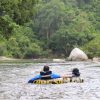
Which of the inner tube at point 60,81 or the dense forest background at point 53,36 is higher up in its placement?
the dense forest background at point 53,36

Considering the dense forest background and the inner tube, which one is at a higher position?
the dense forest background

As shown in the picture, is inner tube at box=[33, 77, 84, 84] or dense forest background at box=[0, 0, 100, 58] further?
dense forest background at box=[0, 0, 100, 58]

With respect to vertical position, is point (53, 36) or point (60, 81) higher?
point (53, 36)

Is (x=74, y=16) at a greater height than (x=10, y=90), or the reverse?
(x=74, y=16)

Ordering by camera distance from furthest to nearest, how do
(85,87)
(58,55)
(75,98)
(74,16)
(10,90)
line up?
(74,16) → (58,55) → (85,87) → (10,90) → (75,98)

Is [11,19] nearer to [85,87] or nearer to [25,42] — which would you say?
[85,87]

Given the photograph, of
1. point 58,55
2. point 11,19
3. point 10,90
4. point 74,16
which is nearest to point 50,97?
point 10,90

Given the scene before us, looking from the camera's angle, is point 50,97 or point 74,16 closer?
point 50,97

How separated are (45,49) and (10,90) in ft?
223

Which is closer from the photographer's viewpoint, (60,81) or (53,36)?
(60,81)

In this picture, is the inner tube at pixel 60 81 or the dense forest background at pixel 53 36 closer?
the inner tube at pixel 60 81

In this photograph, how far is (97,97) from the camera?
21.8m

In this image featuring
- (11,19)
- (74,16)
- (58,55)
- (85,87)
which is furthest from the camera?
(74,16)

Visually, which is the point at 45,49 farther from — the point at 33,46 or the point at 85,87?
the point at 85,87
